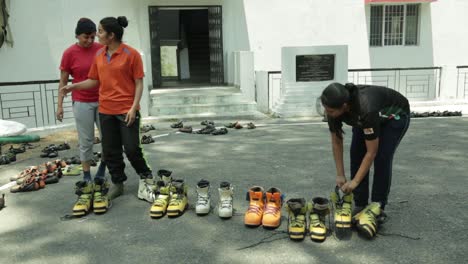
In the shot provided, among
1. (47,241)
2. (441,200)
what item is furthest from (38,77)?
(441,200)

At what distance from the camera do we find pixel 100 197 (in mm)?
4203

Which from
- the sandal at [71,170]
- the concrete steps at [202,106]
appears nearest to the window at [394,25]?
the concrete steps at [202,106]

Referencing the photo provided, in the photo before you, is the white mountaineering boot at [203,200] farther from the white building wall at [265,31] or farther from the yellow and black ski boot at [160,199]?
the white building wall at [265,31]

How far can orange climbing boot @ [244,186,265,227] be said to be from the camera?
Result: 3.71 meters

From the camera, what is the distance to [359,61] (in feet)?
47.9

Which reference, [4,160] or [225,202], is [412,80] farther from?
Result: [4,160]

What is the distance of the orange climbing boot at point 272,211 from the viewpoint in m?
3.66

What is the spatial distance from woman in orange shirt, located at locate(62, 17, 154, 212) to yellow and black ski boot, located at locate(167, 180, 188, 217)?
34 cm

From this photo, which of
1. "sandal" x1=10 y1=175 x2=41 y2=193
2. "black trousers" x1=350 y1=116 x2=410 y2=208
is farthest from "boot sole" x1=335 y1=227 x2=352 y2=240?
"sandal" x1=10 y1=175 x2=41 y2=193

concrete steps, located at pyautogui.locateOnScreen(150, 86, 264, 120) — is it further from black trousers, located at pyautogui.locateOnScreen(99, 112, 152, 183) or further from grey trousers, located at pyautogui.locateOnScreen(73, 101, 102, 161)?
black trousers, located at pyautogui.locateOnScreen(99, 112, 152, 183)

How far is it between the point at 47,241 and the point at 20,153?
430 centimetres

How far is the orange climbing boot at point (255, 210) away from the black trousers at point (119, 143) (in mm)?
1247

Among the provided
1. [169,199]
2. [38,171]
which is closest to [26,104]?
[38,171]

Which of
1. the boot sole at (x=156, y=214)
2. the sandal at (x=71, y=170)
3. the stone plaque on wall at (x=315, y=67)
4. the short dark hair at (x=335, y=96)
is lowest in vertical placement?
the boot sole at (x=156, y=214)
